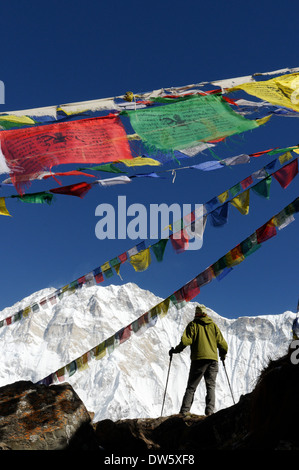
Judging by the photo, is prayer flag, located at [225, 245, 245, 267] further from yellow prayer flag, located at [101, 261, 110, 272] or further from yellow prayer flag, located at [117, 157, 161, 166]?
yellow prayer flag, located at [101, 261, 110, 272]

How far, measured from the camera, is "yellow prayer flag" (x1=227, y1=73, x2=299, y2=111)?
7211mm

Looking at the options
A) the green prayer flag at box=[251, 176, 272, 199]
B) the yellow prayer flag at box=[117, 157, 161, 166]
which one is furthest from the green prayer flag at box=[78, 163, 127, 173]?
the green prayer flag at box=[251, 176, 272, 199]

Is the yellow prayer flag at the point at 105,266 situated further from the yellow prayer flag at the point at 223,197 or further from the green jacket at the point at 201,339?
the green jacket at the point at 201,339

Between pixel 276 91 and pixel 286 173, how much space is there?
4.77 feet

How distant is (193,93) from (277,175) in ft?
6.98

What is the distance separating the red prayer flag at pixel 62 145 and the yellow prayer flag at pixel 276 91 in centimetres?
212

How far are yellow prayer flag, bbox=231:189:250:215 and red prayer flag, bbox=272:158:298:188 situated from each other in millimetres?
662

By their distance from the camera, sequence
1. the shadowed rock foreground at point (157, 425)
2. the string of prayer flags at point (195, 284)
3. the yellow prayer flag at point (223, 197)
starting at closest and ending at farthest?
the shadowed rock foreground at point (157, 425) → the string of prayer flags at point (195, 284) → the yellow prayer flag at point (223, 197)

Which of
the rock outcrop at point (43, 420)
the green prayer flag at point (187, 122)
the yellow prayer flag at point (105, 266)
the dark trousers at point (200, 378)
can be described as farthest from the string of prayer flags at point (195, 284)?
the rock outcrop at point (43, 420)

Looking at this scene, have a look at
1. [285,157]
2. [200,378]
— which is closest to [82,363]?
[200,378]

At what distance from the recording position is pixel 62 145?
674cm

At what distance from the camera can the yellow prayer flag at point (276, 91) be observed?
7.21 metres

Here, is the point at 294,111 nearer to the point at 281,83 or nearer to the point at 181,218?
the point at 281,83

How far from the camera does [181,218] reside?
9008 mm
